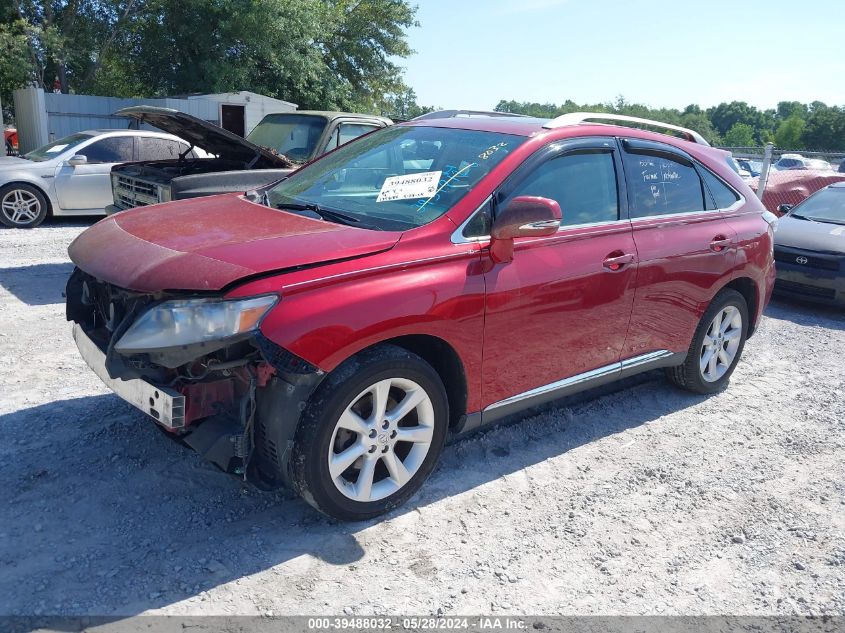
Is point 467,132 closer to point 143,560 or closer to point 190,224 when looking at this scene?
point 190,224

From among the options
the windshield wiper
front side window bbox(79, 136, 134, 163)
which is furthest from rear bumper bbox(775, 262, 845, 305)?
front side window bbox(79, 136, 134, 163)

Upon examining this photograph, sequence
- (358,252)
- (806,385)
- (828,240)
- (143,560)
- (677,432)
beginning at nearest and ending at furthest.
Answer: (143,560), (358,252), (677,432), (806,385), (828,240)

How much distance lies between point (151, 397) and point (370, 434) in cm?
96

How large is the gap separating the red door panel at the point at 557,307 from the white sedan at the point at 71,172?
763 centimetres

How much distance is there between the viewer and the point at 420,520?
11.2 ft

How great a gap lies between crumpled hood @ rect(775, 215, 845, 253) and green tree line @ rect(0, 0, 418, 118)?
17.2 meters

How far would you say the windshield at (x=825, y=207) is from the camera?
9156 millimetres

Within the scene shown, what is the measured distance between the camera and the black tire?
4960 millimetres

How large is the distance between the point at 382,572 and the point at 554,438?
5.75 ft

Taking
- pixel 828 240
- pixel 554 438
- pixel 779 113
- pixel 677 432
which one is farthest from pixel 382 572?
pixel 779 113

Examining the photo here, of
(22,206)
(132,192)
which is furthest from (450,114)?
(22,206)

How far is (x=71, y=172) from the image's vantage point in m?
10.6

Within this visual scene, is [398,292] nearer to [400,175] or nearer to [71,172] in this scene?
[400,175]

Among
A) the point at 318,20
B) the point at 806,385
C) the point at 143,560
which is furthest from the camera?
the point at 318,20
